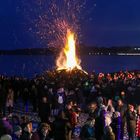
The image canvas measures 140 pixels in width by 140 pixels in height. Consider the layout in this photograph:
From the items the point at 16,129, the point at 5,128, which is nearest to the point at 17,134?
the point at 16,129

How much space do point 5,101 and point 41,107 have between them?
15.0 ft

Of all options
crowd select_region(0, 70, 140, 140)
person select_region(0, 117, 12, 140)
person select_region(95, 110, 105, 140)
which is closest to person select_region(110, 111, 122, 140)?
crowd select_region(0, 70, 140, 140)

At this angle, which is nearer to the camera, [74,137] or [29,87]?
[74,137]

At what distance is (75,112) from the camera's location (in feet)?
59.6

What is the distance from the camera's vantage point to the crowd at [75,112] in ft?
48.1

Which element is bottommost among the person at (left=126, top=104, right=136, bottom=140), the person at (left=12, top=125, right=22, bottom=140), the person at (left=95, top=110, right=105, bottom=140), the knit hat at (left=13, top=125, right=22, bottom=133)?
the person at (left=12, top=125, right=22, bottom=140)

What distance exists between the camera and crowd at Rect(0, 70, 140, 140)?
48.1ft

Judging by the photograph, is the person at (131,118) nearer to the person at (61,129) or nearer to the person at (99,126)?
→ the person at (99,126)

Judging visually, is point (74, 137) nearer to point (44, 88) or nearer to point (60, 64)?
point (44, 88)

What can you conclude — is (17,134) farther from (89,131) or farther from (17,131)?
(89,131)

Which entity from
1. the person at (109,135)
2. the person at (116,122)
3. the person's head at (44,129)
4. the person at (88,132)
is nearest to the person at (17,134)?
the person's head at (44,129)

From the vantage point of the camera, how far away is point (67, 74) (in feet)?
121

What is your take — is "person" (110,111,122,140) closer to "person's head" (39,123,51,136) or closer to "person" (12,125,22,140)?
"person's head" (39,123,51,136)

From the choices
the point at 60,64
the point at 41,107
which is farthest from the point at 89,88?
the point at 60,64
